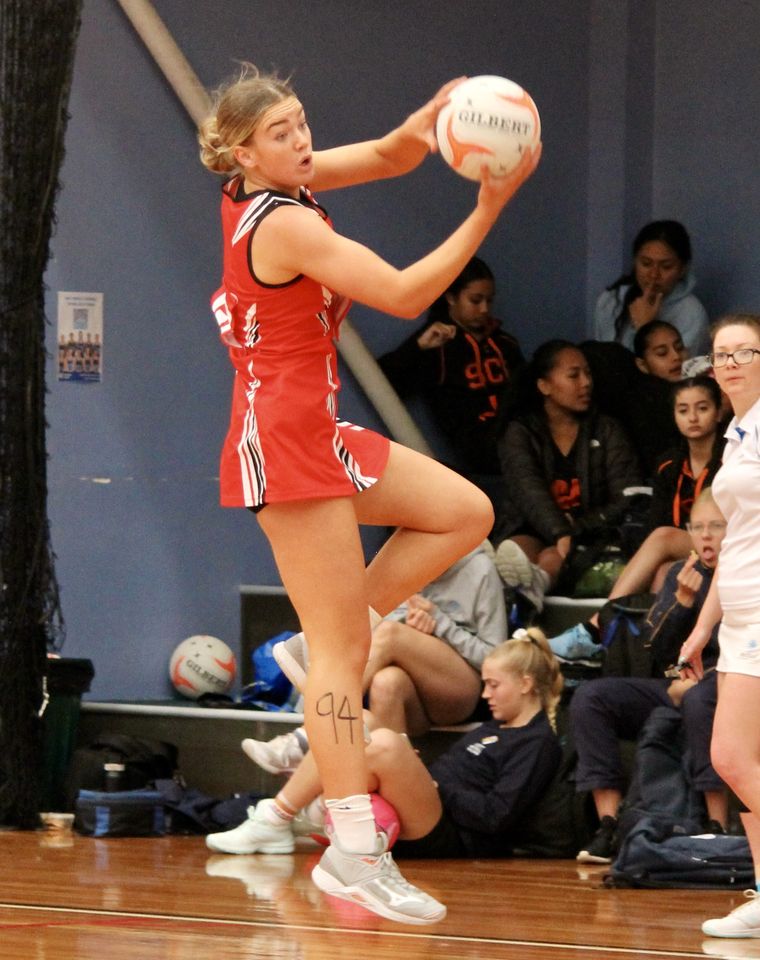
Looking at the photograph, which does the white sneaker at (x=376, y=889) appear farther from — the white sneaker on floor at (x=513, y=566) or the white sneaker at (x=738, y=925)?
the white sneaker on floor at (x=513, y=566)

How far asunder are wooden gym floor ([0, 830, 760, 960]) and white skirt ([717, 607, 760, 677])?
62 cm

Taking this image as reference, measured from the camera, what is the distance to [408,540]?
388 centimetres

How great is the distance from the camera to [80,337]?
697 cm

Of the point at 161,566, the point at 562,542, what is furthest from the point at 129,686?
the point at 562,542

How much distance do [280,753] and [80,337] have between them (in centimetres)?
195

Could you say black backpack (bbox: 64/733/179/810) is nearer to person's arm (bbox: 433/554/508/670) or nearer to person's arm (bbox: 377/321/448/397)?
person's arm (bbox: 433/554/508/670)

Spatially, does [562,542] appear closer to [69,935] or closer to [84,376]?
[84,376]

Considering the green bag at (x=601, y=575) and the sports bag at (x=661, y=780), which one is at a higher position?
the green bag at (x=601, y=575)

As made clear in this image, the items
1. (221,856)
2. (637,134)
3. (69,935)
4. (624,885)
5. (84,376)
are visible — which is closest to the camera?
(69,935)

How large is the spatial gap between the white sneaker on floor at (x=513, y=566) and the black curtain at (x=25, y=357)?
1.69 meters

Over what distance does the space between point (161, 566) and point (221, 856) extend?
72.4 inches

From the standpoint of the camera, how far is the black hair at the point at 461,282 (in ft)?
25.1

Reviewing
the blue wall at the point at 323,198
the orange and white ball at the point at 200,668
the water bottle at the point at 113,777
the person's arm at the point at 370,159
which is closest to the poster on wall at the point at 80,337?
the blue wall at the point at 323,198

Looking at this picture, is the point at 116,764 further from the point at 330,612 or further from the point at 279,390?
the point at 279,390
